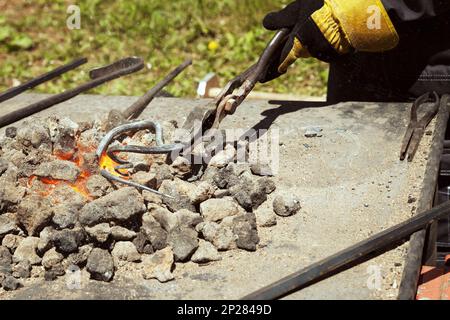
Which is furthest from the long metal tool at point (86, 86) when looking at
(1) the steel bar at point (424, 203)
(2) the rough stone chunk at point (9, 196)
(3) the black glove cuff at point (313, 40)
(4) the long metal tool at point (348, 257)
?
(4) the long metal tool at point (348, 257)

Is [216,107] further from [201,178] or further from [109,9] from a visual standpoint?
[109,9]

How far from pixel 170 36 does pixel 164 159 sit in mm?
3397

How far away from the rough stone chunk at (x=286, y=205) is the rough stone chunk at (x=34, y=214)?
0.84 meters

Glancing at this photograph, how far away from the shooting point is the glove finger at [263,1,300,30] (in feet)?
11.2

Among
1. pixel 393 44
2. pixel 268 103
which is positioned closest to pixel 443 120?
pixel 393 44

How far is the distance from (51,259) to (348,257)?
102cm

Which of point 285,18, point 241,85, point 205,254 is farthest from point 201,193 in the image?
point 285,18

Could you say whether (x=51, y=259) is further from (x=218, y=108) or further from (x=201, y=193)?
(x=218, y=108)

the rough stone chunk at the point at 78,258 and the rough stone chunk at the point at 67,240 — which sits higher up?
the rough stone chunk at the point at 67,240

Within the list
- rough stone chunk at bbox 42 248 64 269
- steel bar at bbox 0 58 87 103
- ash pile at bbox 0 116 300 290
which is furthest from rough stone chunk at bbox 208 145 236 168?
steel bar at bbox 0 58 87 103

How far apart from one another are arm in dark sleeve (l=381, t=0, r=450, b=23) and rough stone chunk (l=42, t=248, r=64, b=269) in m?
1.73

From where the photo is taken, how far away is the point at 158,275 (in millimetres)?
2529

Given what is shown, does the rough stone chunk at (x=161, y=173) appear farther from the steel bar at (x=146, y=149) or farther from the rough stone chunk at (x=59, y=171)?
the rough stone chunk at (x=59, y=171)

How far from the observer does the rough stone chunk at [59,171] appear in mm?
2936
